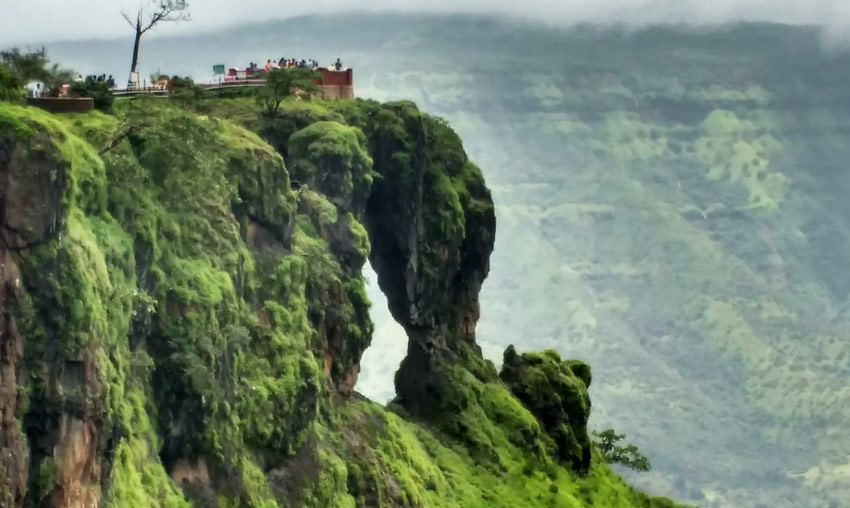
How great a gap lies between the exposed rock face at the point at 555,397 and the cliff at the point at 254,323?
0.14 m

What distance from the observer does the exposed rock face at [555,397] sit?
331ft

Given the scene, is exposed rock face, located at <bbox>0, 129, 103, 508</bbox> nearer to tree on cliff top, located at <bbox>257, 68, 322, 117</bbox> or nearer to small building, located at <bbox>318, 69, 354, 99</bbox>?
tree on cliff top, located at <bbox>257, 68, 322, 117</bbox>

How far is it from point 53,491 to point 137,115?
16623 mm

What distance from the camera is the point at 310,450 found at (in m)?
70.6

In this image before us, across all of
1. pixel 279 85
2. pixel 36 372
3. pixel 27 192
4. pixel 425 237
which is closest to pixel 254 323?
pixel 36 372

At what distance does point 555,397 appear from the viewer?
101250 millimetres

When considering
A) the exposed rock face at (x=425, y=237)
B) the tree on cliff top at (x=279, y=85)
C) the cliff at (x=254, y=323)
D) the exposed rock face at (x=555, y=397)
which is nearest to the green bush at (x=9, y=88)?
the cliff at (x=254, y=323)

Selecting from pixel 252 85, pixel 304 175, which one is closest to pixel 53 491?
pixel 304 175

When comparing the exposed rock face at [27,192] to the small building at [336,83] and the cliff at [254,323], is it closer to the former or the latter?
the cliff at [254,323]

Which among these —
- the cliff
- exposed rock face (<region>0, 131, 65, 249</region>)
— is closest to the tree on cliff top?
the cliff

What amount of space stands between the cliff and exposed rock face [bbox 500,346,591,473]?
0.47 ft

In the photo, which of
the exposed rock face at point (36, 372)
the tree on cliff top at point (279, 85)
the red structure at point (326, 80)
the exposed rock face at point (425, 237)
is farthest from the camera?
the exposed rock face at point (425, 237)

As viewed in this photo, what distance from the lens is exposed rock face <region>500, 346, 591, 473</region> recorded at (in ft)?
331

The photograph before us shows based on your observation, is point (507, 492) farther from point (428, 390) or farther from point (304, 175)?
point (304, 175)
